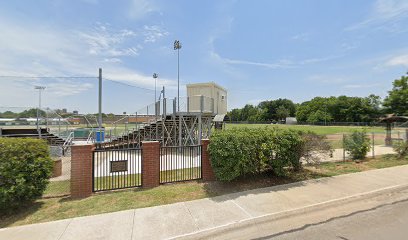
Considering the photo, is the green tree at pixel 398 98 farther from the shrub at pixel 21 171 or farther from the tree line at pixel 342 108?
the shrub at pixel 21 171

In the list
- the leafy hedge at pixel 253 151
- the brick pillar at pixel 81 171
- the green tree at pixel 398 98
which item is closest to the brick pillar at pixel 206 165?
the leafy hedge at pixel 253 151

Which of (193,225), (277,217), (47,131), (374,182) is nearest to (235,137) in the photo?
(277,217)

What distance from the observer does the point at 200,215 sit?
16.3 ft

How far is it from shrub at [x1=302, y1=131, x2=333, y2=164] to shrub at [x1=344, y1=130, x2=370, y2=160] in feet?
13.7

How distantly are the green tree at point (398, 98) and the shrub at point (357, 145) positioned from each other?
108 ft

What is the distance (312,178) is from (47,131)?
55.3ft

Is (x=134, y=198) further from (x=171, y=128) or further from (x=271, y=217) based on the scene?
(x=171, y=128)

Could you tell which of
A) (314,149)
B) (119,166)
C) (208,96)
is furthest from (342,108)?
(119,166)

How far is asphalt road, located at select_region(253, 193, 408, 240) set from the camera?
4086mm

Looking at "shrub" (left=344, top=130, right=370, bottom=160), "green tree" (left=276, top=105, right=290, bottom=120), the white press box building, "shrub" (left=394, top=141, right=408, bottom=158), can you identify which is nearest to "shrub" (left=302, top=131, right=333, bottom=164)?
"shrub" (left=344, top=130, right=370, bottom=160)

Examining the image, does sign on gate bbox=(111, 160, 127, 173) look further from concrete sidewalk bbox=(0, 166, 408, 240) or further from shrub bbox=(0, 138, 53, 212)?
concrete sidewalk bbox=(0, 166, 408, 240)

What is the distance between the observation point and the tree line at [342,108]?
123ft

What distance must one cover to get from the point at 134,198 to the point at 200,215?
209 centimetres

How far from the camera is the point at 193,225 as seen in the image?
4.53m
